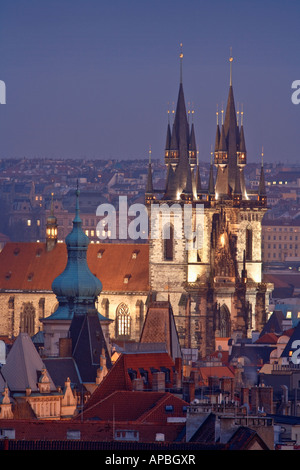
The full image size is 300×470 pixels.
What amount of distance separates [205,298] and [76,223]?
938 inches

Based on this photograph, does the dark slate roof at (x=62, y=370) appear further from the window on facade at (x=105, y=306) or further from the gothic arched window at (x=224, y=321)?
the window on facade at (x=105, y=306)

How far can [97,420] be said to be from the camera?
67688 mm

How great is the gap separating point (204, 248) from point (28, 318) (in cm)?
1136

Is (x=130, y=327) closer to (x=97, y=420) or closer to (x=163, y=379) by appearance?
(x=163, y=379)

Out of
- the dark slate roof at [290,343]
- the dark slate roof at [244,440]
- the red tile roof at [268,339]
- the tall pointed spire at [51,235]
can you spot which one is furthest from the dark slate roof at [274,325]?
the dark slate roof at [244,440]

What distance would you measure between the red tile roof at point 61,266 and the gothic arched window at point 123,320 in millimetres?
997

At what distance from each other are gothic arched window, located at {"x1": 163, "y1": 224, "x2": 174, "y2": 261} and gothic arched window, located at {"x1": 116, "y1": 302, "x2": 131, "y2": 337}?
382cm

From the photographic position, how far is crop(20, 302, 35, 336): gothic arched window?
143 m

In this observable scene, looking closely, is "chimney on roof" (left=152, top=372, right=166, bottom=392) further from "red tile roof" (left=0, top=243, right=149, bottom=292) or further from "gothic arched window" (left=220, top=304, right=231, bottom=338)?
"red tile roof" (left=0, top=243, right=149, bottom=292)

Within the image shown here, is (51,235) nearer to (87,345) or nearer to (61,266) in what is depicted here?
(61,266)

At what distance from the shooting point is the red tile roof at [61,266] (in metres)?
141

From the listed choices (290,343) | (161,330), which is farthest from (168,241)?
(161,330)
